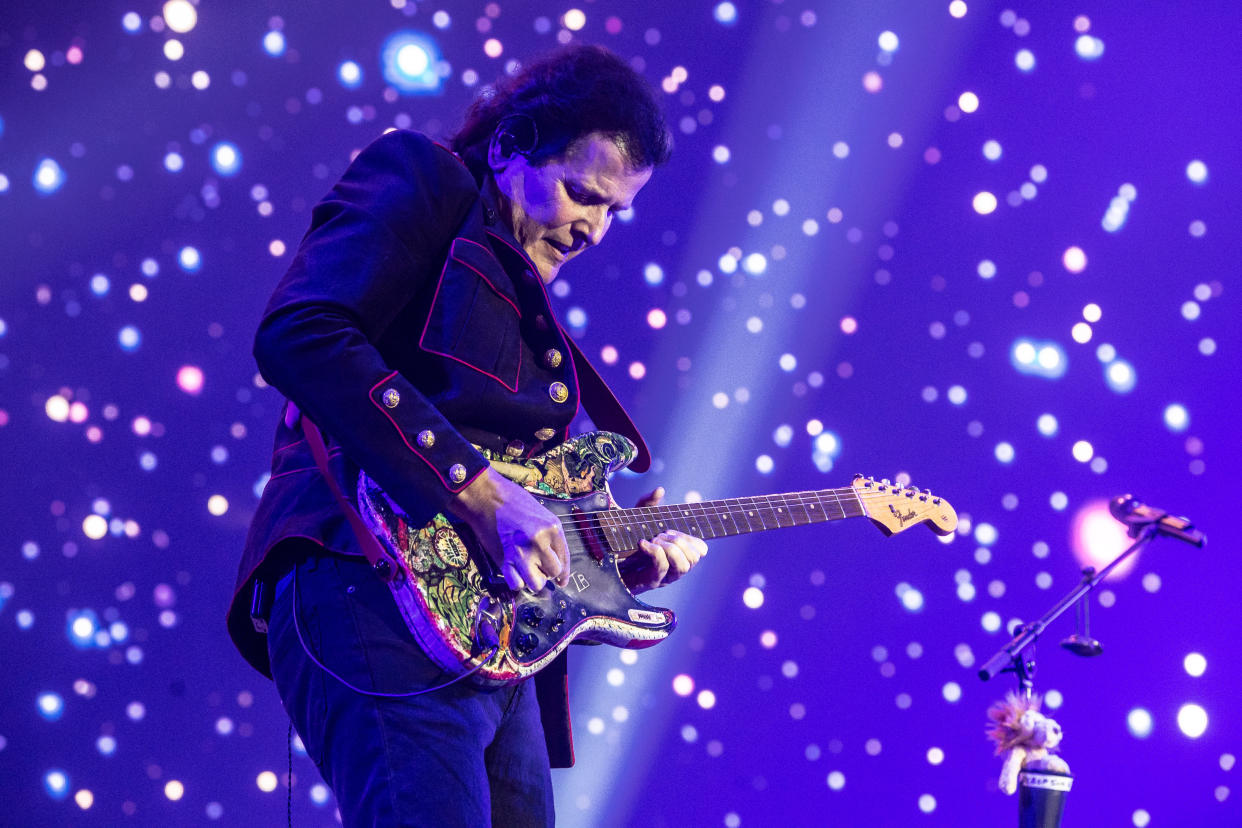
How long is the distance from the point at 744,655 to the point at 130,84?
2.36 meters

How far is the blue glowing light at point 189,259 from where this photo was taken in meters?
2.79

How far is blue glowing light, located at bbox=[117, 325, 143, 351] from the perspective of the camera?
2.74m

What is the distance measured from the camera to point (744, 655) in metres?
3.03

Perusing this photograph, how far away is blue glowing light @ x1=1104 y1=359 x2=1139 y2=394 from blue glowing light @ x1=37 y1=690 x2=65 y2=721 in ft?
10.2

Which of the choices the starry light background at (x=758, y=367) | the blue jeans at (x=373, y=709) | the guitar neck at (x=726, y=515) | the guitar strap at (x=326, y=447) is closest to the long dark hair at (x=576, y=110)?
the guitar strap at (x=326, y=447)

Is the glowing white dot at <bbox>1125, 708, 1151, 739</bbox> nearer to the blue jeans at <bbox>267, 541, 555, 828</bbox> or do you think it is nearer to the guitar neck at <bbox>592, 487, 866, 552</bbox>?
the guitar neck at <bbox>592, 487, 866, 552</bbox>

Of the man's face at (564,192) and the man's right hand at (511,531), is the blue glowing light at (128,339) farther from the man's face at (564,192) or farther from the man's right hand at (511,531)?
the man's right hand at (511,531)

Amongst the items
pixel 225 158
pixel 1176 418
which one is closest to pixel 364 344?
pixel 225 158

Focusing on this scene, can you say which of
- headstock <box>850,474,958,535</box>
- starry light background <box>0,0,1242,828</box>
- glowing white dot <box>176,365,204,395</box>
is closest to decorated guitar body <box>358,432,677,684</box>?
headstock <box>850,474,958,535</box>

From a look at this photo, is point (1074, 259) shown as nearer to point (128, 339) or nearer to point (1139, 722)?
point (1139, 722)

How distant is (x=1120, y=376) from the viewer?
3.19m

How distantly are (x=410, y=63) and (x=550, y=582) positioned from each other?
2.02 meters

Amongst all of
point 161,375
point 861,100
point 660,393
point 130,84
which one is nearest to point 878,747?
point 660,393

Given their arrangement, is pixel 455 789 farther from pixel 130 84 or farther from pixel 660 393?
pixel 130 84
